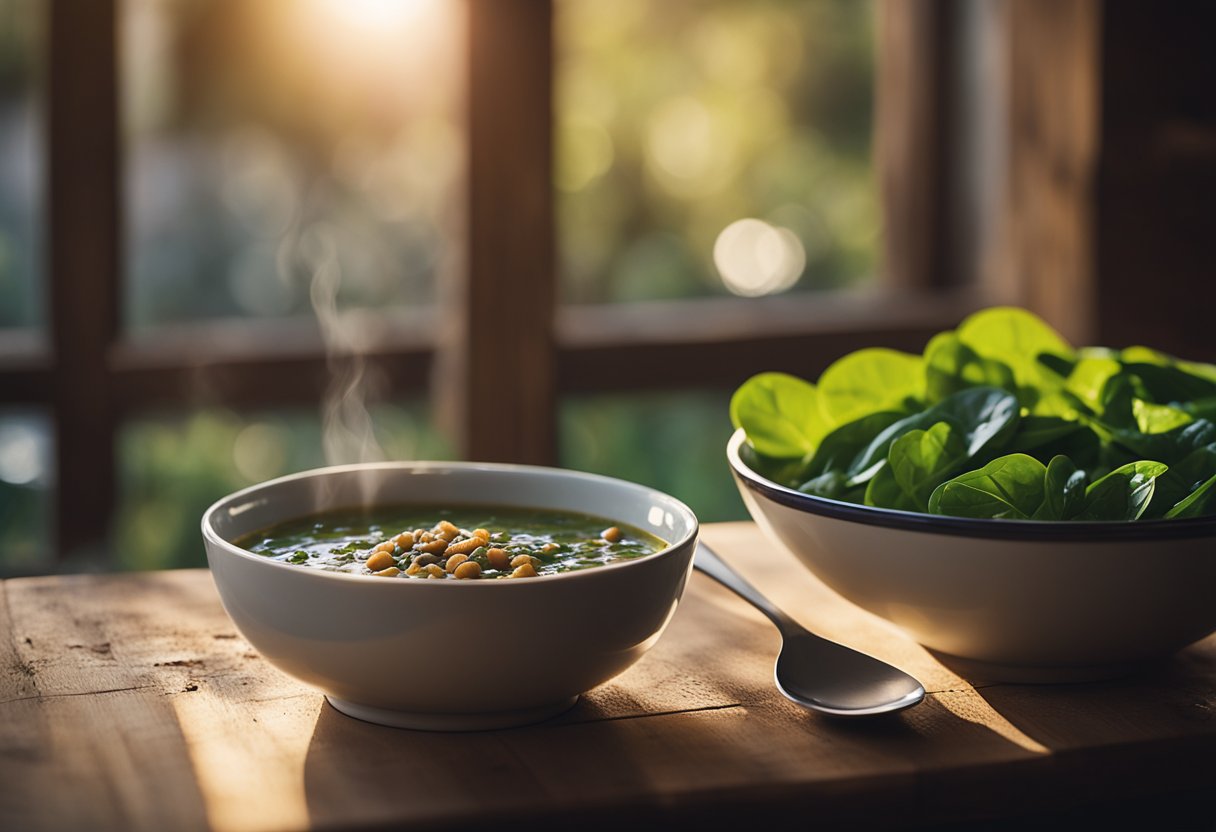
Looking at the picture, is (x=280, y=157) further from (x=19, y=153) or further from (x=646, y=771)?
(x=646, y=771)

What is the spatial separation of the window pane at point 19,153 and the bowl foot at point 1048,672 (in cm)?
199

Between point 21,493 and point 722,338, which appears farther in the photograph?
point 21,493

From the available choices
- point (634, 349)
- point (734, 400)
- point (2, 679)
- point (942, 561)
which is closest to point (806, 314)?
point (634, 349)

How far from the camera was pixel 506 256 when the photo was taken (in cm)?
229

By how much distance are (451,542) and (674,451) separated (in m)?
2.41

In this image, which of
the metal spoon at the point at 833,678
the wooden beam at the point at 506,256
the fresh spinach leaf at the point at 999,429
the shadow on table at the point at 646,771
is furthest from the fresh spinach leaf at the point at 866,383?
the wooden beam at the point at 506,256

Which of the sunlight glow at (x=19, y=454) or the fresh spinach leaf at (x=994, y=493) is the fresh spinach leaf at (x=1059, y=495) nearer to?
the fresh spinach leaf at (x=994, y=493)

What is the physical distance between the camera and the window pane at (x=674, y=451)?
3406 millimetres

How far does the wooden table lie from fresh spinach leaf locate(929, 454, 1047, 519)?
0.48 feet

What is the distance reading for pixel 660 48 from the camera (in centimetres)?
427

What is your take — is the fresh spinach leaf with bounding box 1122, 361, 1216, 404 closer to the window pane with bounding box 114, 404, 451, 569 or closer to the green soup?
the green soup

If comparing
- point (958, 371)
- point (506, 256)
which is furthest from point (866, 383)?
point (506, 256)

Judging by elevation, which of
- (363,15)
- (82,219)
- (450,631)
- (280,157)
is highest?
(363,15)

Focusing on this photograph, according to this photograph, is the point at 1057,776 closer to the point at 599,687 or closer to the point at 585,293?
the point at 599,687
